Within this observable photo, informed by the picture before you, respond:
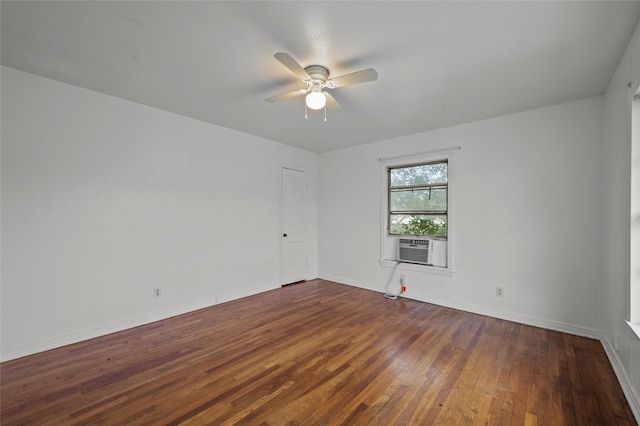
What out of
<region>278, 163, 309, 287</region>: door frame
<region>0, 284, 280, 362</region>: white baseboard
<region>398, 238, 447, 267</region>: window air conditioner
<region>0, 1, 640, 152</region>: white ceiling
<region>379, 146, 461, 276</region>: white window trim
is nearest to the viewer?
<region>0, 1, 640, 152</region>: white ceiling

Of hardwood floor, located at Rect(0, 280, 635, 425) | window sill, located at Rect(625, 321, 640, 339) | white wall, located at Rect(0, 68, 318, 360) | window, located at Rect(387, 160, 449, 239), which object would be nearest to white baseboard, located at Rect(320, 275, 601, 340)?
hardwood floor, located at Rect(0, 280, 635, 425)

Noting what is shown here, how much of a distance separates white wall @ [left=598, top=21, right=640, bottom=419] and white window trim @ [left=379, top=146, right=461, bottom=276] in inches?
59.9

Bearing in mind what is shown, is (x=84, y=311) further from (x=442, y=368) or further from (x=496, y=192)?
(x=496, y=192)

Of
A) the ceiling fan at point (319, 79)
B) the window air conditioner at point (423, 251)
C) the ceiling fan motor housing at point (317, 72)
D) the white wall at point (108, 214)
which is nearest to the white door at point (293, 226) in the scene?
the white wall at point (108, 214)

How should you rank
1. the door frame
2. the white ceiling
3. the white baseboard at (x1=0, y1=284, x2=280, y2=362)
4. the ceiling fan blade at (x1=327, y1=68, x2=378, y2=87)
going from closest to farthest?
the white ceiling
the ceiling fan blade at (x1=327, y1=68, x2=378, y2=87)
the white baseboard at (x1=0, y1=284, x2=280, y2=362)
the door frame

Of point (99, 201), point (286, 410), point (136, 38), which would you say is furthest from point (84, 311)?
point (136, 38)

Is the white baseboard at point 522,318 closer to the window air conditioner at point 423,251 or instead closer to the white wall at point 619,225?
the white wall at point 619,225

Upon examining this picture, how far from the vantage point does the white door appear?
16.3 feet

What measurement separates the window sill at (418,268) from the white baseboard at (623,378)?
1.63 meters

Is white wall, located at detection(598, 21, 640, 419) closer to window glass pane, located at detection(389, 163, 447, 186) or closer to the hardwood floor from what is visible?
the hardwood floor

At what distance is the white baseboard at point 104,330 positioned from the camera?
2447 millimetres

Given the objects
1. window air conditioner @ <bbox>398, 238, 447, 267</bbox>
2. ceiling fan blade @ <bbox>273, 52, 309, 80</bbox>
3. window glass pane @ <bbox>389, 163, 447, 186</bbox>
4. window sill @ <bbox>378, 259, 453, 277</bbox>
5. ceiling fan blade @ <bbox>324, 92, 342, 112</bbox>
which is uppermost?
ceiling fan blade @ <bbox>273, 52, 309, 80</bbox>

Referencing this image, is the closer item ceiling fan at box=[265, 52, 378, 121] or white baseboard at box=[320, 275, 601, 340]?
ceiling fan at box=[265, 52, 378, 121]

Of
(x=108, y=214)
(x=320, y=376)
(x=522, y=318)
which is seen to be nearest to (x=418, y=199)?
(x=522, y=318)
